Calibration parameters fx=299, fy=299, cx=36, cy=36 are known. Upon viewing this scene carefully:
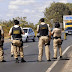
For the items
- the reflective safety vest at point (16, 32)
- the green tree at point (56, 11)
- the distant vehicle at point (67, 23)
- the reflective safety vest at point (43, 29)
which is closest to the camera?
the reflective safety vest at point (16, 32)

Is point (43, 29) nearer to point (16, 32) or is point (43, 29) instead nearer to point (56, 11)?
point (16, 32)

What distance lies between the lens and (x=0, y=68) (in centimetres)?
1175

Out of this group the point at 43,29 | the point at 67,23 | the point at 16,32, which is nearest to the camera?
the point at 16,32

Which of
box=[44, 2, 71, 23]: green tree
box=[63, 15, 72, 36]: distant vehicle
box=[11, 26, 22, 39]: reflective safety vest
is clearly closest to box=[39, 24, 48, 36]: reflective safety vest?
box=[11, 26, 22, 39]: reflective safety vest

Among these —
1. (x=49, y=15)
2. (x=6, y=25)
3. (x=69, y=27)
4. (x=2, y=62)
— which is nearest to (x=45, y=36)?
(x=2, y=62)

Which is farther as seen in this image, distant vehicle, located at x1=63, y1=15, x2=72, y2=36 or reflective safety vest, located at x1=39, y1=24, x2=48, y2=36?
distant vehicle, located at x1=63, y1=15, x2=72, y2=36

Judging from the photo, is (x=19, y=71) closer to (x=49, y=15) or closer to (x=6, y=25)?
(x=6, y=25)

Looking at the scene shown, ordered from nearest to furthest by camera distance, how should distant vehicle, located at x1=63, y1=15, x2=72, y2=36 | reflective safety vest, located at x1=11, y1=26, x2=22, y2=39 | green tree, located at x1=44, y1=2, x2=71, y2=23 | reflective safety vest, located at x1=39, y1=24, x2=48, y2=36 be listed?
reflective safety vest, located at x1=11, y1=26, x2=22, y2=39
reflective safety vest, located at x1=39, y1=24, x2=48, y2=36
distant vehicle, located at x1=63, y1=15, x2=72, y2=36
green tree, located at x1=44, y1=2, x2=71, y2=23

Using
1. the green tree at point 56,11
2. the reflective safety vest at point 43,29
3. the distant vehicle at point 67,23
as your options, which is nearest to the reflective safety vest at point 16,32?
the reflective safety vest at point 43,29

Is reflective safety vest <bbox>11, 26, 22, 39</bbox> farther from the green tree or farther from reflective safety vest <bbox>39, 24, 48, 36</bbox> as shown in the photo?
the green tree

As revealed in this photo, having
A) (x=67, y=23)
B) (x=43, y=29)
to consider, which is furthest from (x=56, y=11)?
(x=43, y=29)

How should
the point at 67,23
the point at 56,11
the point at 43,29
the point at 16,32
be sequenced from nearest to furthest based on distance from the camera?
the point at 16,32
the point at 43,29
the point at 67,23
the point at 56,11

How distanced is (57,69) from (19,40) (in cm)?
262

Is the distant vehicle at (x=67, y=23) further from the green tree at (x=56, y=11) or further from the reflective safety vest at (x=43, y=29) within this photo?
the green tree at (x=56, y=11)
